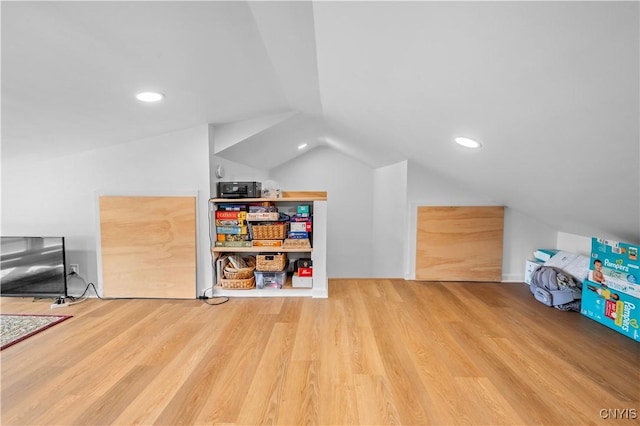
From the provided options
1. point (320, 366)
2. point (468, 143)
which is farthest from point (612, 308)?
point (320, 366)

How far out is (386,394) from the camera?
1.50m

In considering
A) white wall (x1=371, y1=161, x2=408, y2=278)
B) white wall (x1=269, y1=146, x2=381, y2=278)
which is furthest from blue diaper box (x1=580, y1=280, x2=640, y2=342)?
white wall (x1=269, y1=146, x2=381, y2=278)

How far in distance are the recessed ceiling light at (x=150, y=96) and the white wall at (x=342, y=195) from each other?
11.4 feet

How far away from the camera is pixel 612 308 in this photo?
2.20 metres

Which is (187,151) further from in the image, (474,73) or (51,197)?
(474,73)

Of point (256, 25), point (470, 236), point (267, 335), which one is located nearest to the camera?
point (256, 25)

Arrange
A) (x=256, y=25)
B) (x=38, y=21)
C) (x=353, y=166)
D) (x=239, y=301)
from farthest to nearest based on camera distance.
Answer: (x=353, y=166), (x=239, y=301), (x=256, y=25), (x=38, y=21)

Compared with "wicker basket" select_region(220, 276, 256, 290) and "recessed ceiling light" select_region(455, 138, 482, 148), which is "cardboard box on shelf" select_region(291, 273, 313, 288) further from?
"recessed ceiling light" select_region(455, 138, 482, 148)

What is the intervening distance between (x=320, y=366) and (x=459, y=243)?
2.24 m

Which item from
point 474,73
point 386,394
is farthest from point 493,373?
point 474,73

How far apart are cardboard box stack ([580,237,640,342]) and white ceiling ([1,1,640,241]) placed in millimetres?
176

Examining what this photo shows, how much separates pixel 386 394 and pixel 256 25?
1.91 meters

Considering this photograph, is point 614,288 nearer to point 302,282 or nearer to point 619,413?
point 619,413

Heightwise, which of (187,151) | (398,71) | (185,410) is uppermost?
(398,71)
